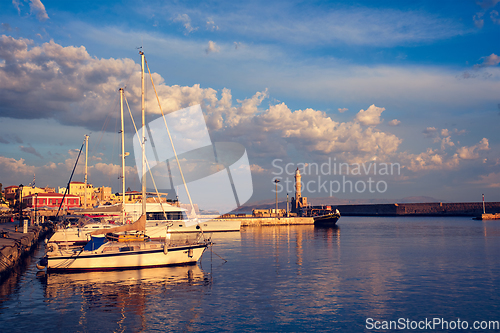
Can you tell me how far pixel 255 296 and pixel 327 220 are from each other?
76.1 meters

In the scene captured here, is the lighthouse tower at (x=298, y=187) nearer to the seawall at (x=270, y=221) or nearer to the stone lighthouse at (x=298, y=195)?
the stone lighthouse at (x=298, y=195)

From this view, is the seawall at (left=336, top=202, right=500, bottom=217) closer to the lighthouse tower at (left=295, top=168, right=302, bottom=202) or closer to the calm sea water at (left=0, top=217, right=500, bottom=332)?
the lighthouse tower at (left=295, top=168, right=302, bottom=202)

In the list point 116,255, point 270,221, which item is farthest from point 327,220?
point 116,255

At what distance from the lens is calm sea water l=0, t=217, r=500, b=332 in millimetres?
15094

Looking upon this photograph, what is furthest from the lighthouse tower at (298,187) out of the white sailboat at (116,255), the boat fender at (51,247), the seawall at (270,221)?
the boat fender at (51,247)

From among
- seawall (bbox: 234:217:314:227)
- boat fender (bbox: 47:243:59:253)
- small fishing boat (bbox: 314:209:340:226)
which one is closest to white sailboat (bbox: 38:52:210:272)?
boat fender (bbox: 47:243:59:253)

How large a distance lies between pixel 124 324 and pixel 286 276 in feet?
39.8

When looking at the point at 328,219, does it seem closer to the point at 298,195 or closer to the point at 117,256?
the point at 298,195

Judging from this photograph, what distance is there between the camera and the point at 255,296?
62.8ft

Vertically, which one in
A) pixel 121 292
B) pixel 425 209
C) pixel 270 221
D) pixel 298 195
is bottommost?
pixel 425 209

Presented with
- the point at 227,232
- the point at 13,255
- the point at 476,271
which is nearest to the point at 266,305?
the point at 476,271

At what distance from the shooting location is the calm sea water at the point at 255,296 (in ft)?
49.5

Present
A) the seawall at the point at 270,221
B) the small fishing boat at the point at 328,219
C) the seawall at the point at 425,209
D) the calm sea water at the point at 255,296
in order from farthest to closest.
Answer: the seawall at the point at 425,209 < the small fishing boat at the point at 328,219 < the seawall at the point at 270,221 < the calm sea water at the point at 255,296

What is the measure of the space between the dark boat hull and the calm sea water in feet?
200
